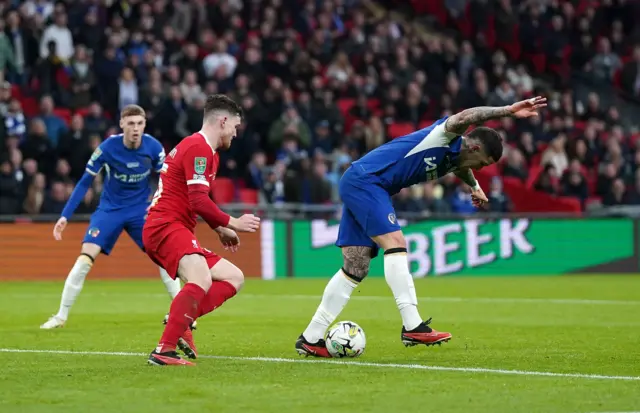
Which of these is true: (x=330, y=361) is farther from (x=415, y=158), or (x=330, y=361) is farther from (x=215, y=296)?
(x=415, y=158)

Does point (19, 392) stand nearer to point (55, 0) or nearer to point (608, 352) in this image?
point (608, 352)

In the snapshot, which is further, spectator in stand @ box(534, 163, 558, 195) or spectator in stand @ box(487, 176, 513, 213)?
spectator in stand @ box(534, 163, 558, 195)

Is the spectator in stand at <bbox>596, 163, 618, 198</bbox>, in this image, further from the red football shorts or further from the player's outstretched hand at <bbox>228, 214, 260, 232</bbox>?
the player's outstretched hand at <bbox>228, 214, 260, 232</bbox>

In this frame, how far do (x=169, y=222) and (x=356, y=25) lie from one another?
832 inches

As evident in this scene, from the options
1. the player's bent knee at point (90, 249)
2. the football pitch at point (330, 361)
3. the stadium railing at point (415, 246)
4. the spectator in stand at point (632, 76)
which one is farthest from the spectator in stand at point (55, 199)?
the spectator in stand at point (632, 76)

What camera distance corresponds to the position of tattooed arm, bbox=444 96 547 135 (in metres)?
9.27

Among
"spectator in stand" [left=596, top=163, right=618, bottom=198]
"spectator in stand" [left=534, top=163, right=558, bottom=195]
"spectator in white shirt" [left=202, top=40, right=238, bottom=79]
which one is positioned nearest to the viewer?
"spectator in white shirt" [left=202, top=40, right=238, bottom=79]

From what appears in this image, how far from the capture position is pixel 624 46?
3291cm

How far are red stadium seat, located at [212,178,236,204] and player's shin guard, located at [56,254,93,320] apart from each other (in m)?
9.90

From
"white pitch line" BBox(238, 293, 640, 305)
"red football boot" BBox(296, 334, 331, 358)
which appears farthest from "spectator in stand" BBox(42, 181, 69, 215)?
"red football boot" BBox(296, 334, 331, 358)

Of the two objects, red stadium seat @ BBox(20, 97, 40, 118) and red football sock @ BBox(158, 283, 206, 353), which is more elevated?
red stadium seat @ BBox(20, 97, 40, 118)

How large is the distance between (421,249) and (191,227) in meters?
14.6

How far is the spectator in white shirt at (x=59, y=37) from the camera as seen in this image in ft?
79.4

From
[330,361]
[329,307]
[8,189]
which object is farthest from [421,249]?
[330,361]
